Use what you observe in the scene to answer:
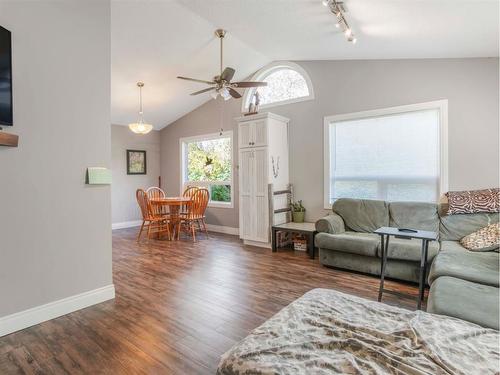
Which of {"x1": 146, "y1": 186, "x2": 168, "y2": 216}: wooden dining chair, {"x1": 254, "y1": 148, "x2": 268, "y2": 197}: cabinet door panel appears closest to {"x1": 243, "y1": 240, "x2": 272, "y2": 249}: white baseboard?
{"x1": 254, "y1": 148, "x2": 268, "y2": 197}: cabinet door panel

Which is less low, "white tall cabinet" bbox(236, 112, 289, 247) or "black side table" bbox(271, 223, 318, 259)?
"white tall cabinet" bbox(236, 112, 289, 247)

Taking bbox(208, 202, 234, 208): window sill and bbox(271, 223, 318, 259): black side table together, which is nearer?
bbox(271, 223, 318, 259): black side table

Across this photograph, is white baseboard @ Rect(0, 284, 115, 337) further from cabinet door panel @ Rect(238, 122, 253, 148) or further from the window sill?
the window sill

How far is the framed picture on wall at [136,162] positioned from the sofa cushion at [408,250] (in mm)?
5756

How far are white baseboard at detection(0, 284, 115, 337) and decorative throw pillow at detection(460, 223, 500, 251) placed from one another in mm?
3657

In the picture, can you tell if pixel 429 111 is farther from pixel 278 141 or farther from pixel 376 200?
pixel 278 141

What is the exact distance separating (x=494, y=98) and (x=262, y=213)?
335 cm

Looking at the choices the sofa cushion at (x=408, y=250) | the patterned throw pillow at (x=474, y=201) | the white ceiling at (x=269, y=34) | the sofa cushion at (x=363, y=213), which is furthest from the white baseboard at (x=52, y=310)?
the patterned throw pillow at (x=474, y=201)

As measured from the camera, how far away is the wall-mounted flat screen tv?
1.94 metres

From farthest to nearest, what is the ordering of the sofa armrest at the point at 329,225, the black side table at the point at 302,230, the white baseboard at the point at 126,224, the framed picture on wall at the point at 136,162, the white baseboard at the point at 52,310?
the framed picture on wall at the point at 136,162
the white baseboard at the point at 126,224
the black side table at the point at 302,230
the sofa armrest at the point at 329,225
the white baseboard at the point at 52,310

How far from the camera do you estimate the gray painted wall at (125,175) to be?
633 cm

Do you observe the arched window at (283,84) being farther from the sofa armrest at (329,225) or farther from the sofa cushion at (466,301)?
the sofa cushion at (466,301)

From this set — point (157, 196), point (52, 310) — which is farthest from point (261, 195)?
point (52, 310)

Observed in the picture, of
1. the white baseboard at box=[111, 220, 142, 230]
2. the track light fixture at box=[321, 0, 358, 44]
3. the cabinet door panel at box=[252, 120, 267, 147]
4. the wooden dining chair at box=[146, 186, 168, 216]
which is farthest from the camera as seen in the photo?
the white baseboard at box=[111, 220, 142, 230]
